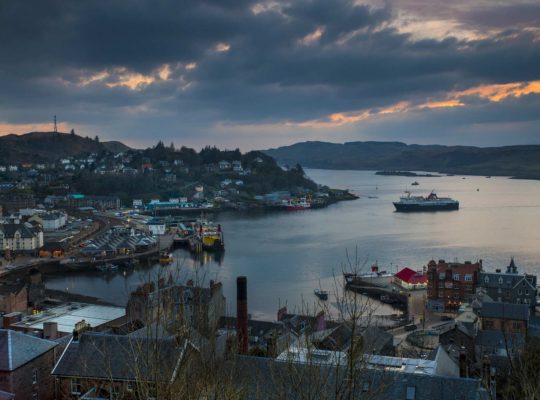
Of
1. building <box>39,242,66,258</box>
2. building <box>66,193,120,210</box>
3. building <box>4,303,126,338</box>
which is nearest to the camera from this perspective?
building <box>4,303,126,338</box>

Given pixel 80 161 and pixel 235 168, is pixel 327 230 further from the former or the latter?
pixel 80 161

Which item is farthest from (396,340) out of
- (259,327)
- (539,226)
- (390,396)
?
(539,226)

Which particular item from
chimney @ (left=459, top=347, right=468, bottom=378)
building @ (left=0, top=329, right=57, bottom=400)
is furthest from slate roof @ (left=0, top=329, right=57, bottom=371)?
chimney @ (left=459, top=347, right=468, bottom=378)

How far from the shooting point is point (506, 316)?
7.73 m

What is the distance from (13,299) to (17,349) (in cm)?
548

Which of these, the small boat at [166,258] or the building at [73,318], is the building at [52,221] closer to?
the small boat at [166,258]

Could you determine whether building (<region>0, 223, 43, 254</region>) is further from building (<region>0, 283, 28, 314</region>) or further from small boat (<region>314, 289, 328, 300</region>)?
small boat (<region>314, 289, 328, 300</region>)

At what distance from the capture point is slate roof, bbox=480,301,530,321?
7.64 metres

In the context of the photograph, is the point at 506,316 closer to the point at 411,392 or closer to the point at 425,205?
the point at 411,392

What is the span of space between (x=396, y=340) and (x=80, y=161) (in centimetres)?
4724

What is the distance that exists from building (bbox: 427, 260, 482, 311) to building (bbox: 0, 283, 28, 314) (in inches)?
275

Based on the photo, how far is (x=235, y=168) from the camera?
1797 inches

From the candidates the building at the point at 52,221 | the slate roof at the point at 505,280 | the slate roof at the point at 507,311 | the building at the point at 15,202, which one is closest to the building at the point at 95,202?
the building at the point at 15,202

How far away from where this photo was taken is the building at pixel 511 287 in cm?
984
